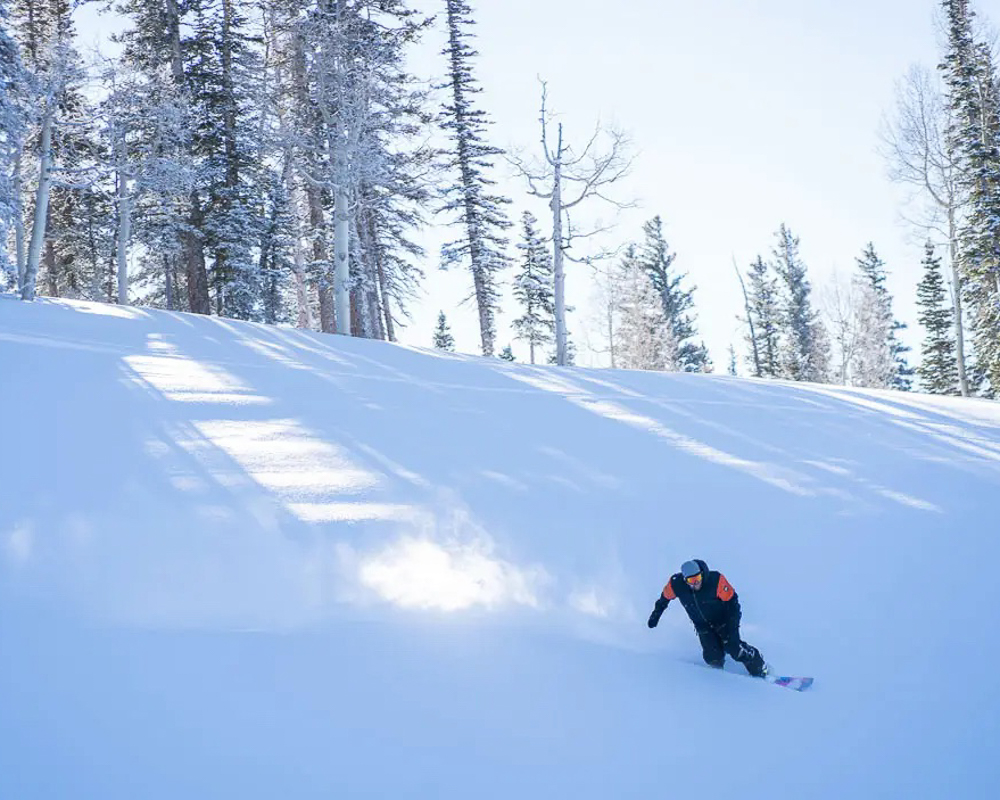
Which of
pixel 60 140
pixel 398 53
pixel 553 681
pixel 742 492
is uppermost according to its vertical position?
pixel 398 53

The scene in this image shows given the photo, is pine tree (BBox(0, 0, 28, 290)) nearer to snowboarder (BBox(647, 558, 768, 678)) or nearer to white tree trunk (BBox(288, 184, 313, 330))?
white tree trunk (BBox(288, 184, 313, 330))

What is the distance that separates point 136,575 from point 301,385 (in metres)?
6.76

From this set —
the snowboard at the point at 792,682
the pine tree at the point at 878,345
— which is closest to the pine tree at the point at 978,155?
the pine tree at the point at 878,345

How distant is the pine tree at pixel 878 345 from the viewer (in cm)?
3759

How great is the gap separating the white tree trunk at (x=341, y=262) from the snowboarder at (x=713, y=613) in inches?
619

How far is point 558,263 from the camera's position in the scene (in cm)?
2186

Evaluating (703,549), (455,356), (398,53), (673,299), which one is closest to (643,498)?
(703,549)

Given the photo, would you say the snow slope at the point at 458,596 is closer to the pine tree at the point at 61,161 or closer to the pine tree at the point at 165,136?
the pine tree at the point at 61,161

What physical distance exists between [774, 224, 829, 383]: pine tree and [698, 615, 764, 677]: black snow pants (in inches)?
1517

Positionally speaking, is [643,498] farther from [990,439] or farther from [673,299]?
[673,299]

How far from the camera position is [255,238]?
87.0 ft

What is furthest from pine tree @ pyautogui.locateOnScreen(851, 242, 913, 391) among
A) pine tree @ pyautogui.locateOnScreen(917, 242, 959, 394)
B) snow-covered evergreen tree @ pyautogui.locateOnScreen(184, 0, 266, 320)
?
snow-covered evergreen tree @ pyautogui.locateOnScreen(184, 0, 266, 320)

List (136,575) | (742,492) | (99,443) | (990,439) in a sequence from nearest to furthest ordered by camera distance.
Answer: (136,575), (99,443), (742,492), (990,439)

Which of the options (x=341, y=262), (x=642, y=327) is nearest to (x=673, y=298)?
(x=642, y=327)
